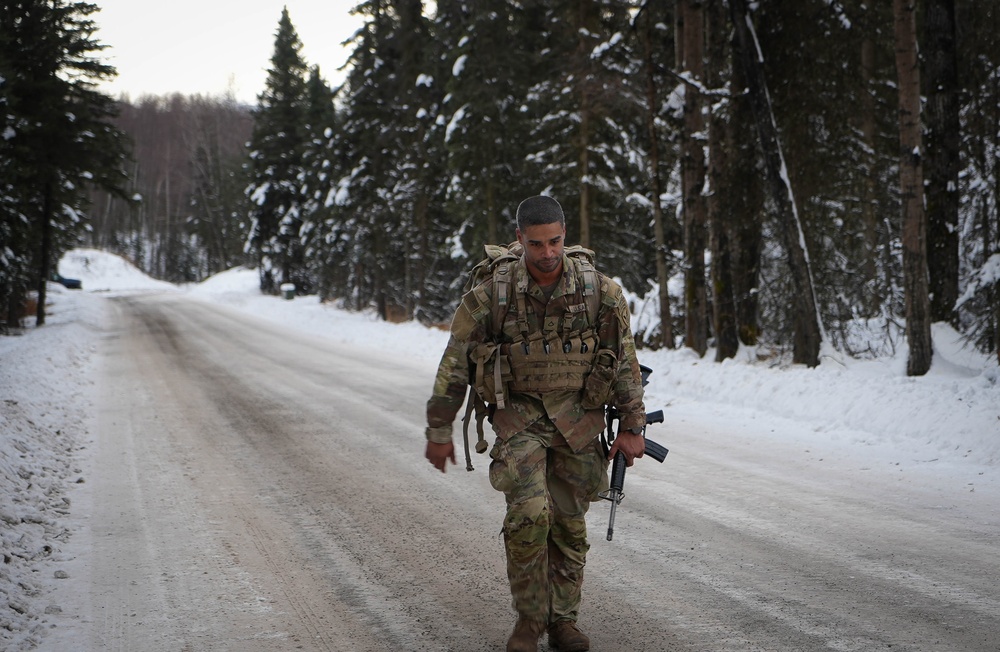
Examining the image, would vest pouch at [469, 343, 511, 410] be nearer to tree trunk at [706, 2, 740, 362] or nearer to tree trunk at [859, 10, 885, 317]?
tree trunk at [706, 2, 740, 362]

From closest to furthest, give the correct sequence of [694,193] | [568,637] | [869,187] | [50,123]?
[568,637], [694,193], [869,187], [50,123]

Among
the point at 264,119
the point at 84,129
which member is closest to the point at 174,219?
the point at 264,119

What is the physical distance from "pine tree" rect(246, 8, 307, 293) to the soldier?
42.7m

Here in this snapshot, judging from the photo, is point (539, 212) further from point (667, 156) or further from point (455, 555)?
point (667, 156)

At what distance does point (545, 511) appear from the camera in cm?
357

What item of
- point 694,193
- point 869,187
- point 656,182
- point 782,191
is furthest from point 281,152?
point 782,191

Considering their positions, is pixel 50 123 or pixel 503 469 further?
pixel 50 123

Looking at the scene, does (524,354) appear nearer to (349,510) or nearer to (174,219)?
(349,510)

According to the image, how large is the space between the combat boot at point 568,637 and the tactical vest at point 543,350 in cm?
103

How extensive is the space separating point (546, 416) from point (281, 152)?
4510 centimetres

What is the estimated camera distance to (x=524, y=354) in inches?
144

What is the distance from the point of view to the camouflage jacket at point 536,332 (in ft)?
12.0

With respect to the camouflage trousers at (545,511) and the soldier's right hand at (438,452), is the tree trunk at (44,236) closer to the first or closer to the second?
the soldier's right hand at (438,452)

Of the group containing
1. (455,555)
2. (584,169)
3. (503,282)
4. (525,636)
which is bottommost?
(455,555)
